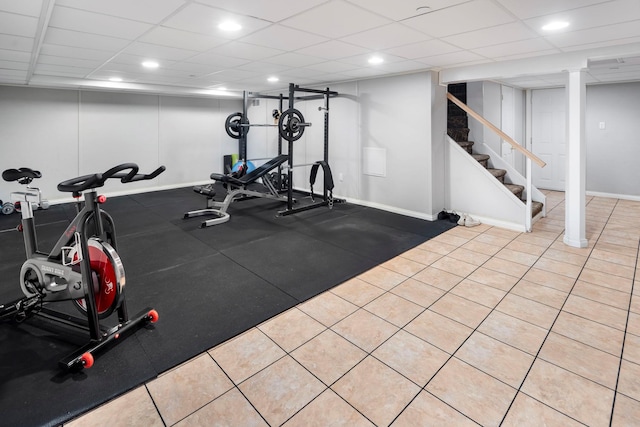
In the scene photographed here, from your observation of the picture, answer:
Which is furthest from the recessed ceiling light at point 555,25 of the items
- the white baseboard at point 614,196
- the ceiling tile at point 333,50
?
the white baseboard at point 614,196

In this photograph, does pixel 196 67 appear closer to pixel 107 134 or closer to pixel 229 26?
pixel 229 26

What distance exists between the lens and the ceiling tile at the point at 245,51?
12.1ft

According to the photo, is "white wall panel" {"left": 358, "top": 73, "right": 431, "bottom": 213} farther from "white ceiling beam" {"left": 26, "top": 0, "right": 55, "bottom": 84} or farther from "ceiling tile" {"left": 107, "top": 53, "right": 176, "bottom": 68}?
"white ceiling beam" {"left": 26, "top": 0, "right": 55, "bottom": 84}

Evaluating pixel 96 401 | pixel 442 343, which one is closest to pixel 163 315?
pixel 96 401

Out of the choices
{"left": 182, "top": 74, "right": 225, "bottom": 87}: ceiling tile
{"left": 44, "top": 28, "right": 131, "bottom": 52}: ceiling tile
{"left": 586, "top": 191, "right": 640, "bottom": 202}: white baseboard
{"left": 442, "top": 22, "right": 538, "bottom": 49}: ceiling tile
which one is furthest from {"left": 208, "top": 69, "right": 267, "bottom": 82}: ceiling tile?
{"left": 586, "top": 191, "right": 640, "bottom": 202}: white baseboard

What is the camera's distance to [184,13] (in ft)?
8.77

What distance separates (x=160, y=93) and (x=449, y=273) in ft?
23.7

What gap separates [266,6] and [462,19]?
158 centimetres

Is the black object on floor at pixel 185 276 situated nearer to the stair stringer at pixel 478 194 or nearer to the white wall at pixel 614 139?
the stair stringer at pixel 478 194

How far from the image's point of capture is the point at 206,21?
9.41 feet

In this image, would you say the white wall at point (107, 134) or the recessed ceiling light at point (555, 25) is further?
the white wall at point (107, 134)

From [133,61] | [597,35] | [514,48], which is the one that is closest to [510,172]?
[514,48]

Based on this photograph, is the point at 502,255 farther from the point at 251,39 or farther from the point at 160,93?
the point at 160,93

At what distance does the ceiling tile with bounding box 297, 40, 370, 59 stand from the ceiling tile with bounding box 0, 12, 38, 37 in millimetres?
2402
